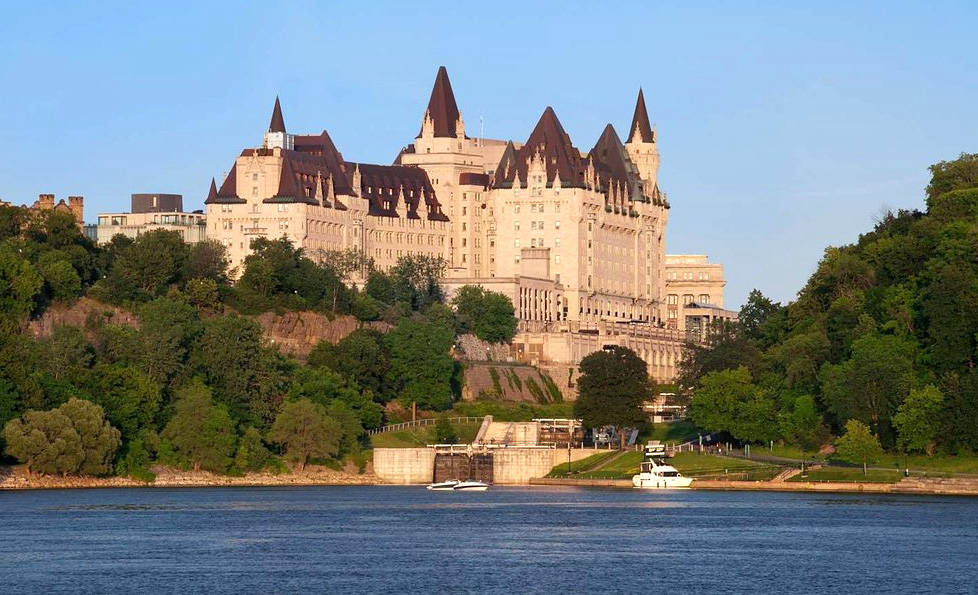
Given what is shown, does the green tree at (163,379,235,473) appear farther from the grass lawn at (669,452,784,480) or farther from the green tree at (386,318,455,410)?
the green tree at (386,318,455,410)

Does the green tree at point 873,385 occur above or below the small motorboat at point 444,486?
above

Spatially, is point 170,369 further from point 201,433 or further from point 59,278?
point 59,278

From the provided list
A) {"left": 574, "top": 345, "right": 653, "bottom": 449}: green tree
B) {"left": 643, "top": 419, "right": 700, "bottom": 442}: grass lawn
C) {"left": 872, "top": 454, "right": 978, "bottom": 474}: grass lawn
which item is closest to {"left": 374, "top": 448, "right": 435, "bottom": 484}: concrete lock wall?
{"left": 574, "top": 345, "right": 653, "bottom": 449}: green tree

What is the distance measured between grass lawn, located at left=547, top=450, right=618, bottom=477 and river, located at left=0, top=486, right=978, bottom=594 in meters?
18.2

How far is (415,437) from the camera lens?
17562cm

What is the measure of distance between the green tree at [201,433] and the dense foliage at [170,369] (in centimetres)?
9

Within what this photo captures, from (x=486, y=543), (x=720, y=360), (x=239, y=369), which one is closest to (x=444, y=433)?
(x=720, y=360)

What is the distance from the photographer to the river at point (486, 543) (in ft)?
293

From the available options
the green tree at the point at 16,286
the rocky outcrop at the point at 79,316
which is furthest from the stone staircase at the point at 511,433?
the green tree at the point at 16,286

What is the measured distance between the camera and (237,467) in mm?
156250

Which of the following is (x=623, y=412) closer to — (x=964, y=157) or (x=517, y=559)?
(x=964, y=157)

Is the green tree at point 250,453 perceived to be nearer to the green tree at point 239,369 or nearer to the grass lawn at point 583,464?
the green tree at point 239,369

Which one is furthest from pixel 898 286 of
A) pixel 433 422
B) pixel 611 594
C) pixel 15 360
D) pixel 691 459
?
pixel 611 594

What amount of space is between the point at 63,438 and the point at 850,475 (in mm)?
47251
